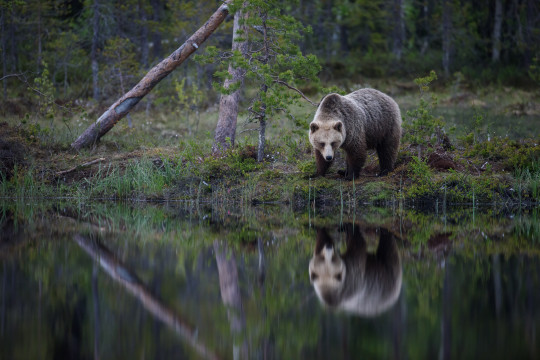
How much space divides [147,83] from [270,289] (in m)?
10.3

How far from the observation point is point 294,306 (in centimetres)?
547

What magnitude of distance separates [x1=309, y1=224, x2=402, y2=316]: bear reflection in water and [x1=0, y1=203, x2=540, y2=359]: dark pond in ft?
0.07

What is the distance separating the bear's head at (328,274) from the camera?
5.82 m

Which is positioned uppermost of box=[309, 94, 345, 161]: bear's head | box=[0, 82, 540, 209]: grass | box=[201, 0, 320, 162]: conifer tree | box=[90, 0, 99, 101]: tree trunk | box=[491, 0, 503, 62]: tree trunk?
box=[491, 0, 503, 62]: tree trunk

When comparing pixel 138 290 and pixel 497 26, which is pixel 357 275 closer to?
pixel 138 290

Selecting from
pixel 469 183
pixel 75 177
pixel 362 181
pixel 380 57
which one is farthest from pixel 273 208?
pixel 380 57

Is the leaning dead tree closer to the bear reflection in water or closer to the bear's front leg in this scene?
the bear's front leg

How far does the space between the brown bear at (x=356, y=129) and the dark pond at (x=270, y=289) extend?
6.27ft

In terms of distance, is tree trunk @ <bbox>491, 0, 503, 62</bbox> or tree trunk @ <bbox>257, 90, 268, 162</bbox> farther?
tree trunk @ <bbox>491, 0, 503, 62</bbox>

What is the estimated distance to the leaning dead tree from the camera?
581 inches

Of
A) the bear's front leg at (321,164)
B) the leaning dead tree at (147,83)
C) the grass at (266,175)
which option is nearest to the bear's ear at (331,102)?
the bear's front leg at (321,164)

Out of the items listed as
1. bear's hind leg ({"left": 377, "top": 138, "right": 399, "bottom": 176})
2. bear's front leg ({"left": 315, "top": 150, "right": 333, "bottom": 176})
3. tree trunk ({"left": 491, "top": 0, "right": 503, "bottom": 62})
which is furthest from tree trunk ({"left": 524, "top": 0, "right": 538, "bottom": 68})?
bear's front leg ({"left": 315, "top": 150, "right": 333, "bottom": 176})

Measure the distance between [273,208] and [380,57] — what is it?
2366cm

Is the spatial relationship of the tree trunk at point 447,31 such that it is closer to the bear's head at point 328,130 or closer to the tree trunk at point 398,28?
the tree trunk at point 398,28
